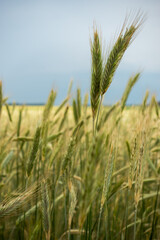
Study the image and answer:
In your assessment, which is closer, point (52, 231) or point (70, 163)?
point (70, 163)

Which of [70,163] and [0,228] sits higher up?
[70,163]

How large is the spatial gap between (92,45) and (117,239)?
3.51 feet

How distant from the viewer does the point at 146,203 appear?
1689 mm

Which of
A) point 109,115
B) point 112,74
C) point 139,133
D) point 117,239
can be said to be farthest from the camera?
point 109,115

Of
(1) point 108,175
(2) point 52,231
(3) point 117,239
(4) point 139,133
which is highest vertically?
(4) point 139,133

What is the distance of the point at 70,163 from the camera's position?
3.12 feet

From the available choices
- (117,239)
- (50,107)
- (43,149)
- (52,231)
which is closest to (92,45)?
(43,149)

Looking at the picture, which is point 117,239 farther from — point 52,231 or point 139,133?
point 139,133

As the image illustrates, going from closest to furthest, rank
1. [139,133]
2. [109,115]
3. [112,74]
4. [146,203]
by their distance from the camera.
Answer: [112,74], [139,133], [109,115], [146,203]

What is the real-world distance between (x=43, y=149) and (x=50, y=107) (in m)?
0.35

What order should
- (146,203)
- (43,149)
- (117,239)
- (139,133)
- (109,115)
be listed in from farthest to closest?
(146,203) < (109,115) < (117,239) < (43,149) < (139,133)

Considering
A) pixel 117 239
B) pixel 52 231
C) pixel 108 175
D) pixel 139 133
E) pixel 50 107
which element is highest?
pixel 50 107

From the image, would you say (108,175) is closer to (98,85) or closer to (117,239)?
(98,85)

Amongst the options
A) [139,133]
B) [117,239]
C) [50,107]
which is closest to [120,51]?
[139,133]
